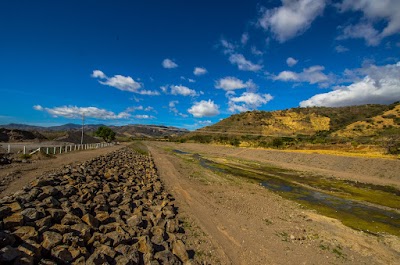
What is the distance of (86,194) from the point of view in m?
10.4

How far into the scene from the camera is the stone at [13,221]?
5843 millimetres

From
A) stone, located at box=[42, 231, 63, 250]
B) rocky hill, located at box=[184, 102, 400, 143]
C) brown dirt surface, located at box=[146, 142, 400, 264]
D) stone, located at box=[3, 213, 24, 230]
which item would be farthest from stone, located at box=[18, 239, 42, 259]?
rocky hill, located at box=[184, 102, 400, 143]

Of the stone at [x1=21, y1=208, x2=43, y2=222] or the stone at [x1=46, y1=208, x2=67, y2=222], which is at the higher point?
the stone at [x1=21, y1=208, x2=43, y2=222]

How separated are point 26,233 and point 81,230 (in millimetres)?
1403

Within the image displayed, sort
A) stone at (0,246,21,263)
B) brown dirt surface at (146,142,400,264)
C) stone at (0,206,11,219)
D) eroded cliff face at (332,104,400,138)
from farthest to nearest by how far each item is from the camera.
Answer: eroded cliff face at (332,104,400,138)
brown dirt surface at (146,142,400,264)
stone at (0,206,11,219)
stone at (0,246,21,263)

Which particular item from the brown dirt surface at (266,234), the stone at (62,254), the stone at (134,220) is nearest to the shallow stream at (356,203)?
the brown dirt surface at (266,234)

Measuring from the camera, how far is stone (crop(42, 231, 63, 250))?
567 centimetres

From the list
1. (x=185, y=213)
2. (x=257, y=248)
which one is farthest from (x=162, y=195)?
(x=257, y=248)

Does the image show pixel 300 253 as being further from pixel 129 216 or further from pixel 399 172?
pixel 399 172

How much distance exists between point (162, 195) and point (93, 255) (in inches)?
356

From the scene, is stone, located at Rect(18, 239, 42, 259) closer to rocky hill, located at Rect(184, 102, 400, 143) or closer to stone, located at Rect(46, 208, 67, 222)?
stone, located at Rect(46, 208, 67, 222)

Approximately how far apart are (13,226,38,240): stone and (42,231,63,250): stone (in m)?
0.22

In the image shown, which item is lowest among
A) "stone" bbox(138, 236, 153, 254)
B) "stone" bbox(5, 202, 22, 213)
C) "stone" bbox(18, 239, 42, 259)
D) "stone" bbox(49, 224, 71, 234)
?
"stone" bbox(138, 236, 153, 254)

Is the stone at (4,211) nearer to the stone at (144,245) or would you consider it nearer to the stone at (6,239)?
the stone at (6,239)
